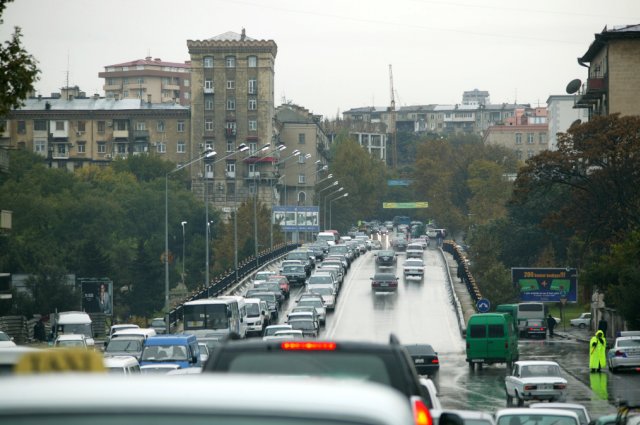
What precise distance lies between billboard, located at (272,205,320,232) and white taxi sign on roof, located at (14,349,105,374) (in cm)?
13551

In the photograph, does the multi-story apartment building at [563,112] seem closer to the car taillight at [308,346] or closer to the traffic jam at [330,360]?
the traffic jam at [330,360]

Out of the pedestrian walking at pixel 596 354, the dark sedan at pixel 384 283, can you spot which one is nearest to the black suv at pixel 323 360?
the pedestrian walking at pixel 596 354

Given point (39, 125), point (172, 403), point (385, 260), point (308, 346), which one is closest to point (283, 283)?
point (385, 260)

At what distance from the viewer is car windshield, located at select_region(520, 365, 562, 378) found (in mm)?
37625

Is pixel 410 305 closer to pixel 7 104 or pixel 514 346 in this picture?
pixel 514 346

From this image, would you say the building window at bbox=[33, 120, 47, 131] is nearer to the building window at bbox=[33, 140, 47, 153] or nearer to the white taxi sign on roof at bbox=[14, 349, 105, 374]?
the building window at bbox=[33, 140, 47, 153]

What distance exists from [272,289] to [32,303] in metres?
14.6

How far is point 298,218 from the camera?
144 metres

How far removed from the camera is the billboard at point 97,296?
75000 millimetres

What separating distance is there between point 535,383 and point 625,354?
40.2 ft

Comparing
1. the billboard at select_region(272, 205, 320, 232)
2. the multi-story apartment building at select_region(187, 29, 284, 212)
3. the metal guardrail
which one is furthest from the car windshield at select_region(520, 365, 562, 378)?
the multi-story apartment building at select_region(187, 29, 284, 212)

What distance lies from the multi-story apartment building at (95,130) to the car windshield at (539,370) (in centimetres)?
13505

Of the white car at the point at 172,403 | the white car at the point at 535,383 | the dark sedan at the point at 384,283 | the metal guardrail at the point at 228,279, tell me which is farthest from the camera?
the dark sedan at the point at 384,283

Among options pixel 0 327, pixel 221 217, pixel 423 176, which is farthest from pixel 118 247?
pixel 423 176
